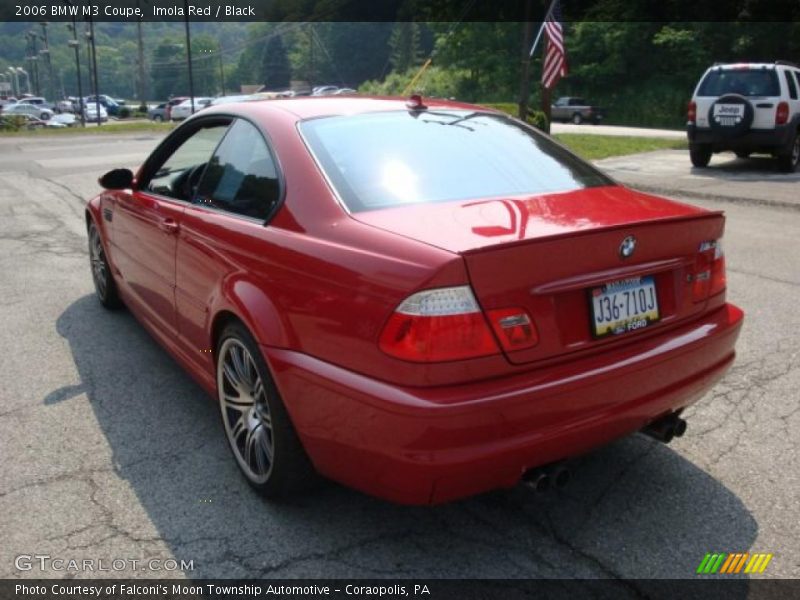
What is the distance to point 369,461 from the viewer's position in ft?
7.27

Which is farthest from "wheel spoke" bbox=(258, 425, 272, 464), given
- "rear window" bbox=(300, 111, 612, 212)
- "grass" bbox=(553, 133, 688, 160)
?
"grass" bbox=(553, 133, 688, 160)

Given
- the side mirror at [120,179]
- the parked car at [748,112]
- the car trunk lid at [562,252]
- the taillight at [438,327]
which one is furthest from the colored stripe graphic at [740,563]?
the parked car at [748,112]

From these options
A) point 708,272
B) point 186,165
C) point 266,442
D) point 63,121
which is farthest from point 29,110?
point 708,272

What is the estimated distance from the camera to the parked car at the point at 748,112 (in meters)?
12.9

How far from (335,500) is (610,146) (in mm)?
17157

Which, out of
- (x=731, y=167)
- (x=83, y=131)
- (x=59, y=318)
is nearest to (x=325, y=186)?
(x=59, y=318)

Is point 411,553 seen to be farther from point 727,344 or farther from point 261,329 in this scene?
point 727,344

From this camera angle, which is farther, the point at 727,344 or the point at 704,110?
the point at 704,110

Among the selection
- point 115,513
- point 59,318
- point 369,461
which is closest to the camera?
point 369,461

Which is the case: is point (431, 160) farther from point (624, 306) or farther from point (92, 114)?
point (92, 114)

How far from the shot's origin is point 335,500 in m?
2.82

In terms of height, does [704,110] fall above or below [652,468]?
above

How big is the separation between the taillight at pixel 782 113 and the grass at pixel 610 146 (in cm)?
375

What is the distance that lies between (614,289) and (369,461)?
98 cm
